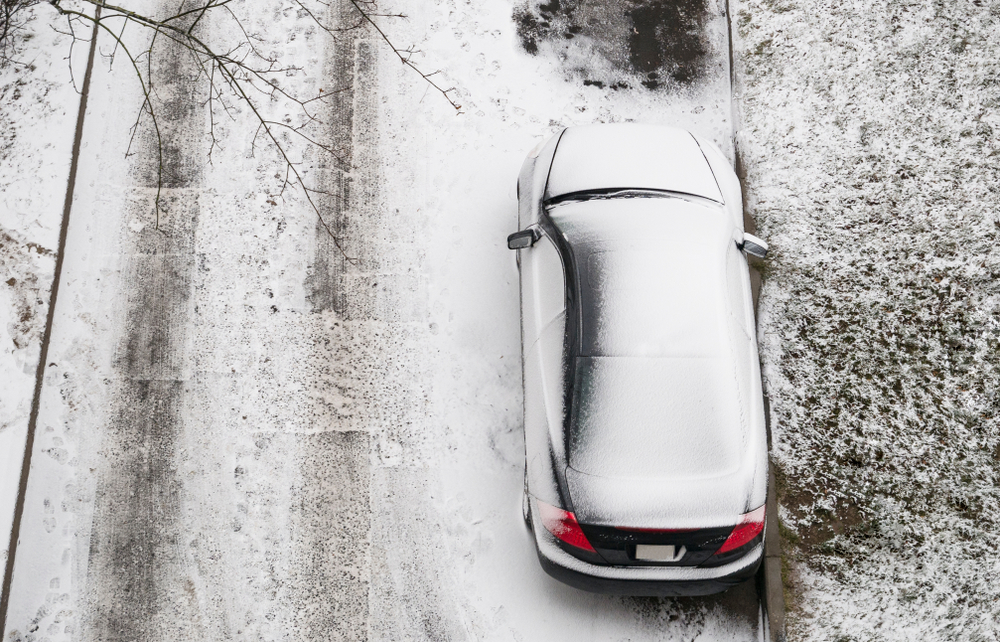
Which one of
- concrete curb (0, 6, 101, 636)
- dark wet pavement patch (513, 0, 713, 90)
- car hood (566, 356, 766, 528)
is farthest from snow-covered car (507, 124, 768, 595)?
concrete curb (0, 6, 101, 636)

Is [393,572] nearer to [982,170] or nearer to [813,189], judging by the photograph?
[813,189]

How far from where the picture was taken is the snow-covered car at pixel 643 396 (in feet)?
13.7

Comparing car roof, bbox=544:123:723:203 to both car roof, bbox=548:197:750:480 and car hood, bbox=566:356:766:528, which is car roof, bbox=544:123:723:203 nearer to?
car roof, bbox=548:197:750:480

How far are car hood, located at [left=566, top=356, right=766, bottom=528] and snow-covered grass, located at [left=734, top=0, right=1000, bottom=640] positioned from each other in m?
1.25

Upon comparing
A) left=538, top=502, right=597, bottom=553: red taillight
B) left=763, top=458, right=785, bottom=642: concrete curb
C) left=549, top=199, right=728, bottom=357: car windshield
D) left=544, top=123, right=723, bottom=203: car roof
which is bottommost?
left=763, top=458, right=785, bottom=642: concrete curb

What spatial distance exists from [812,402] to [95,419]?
19.2 feet

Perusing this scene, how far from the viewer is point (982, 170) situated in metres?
5.95

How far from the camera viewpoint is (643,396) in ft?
13.9

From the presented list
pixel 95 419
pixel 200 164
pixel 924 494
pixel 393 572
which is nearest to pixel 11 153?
pixel 200 164

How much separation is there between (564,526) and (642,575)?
64 cm

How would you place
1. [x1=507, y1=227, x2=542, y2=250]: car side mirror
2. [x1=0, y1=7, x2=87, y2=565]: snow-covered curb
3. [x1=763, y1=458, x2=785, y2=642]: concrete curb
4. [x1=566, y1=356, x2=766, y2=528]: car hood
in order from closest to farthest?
[x1=566, y1=356, x2=766, y2=528]: car hood < [x1=763, y1=458, x2=785, y2=642]: concrete curb < [x1=507, y1=227, x2=542, y2=250]: car side mirror < [x1=0, y1=7, x2=87, y2=565]: snow-covered curb

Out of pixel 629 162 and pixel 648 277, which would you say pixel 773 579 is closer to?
pixel 648 277

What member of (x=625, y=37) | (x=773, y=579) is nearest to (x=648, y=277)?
(x=773, y=579)

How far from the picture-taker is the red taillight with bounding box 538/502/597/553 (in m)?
4.26
